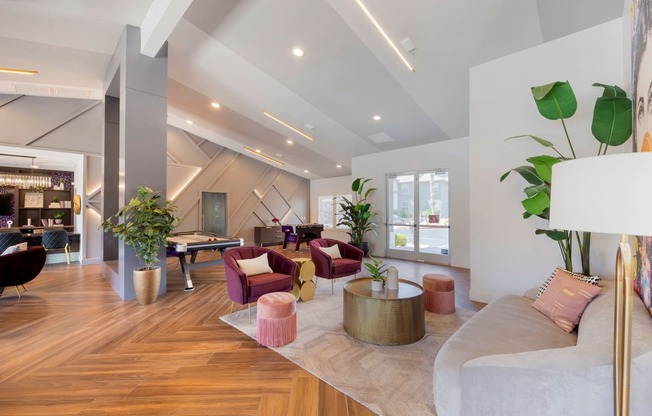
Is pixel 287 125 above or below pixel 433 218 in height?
above

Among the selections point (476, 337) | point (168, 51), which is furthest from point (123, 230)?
point (476, 337)

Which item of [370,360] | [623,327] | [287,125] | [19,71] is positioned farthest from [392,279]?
[19,71]

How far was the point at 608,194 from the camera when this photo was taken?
902 mm

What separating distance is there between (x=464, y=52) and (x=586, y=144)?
179 centimetres

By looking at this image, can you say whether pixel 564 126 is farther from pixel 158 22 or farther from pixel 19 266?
pixel 19 266

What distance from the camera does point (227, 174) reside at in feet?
32.0

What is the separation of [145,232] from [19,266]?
200cm

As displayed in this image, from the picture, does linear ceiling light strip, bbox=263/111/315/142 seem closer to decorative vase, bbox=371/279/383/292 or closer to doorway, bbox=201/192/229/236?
doorway, bbox=201/192/229/236

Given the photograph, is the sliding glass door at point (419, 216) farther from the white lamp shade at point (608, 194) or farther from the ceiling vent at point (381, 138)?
the white lamp shade at point (608, 194)

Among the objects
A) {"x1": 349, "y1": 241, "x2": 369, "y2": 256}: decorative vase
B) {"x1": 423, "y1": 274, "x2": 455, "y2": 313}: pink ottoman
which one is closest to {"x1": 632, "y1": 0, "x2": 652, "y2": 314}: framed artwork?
{"x1": 423, "y1": 274, "x2": 455, "y2": 313}: pink ottoman

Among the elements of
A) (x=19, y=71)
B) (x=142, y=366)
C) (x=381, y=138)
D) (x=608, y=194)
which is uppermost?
(x=19, y=71)

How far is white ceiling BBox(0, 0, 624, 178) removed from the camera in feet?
10.1

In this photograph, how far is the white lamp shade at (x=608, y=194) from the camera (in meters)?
0.85

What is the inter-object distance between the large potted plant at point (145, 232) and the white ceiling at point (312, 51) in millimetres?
2451
